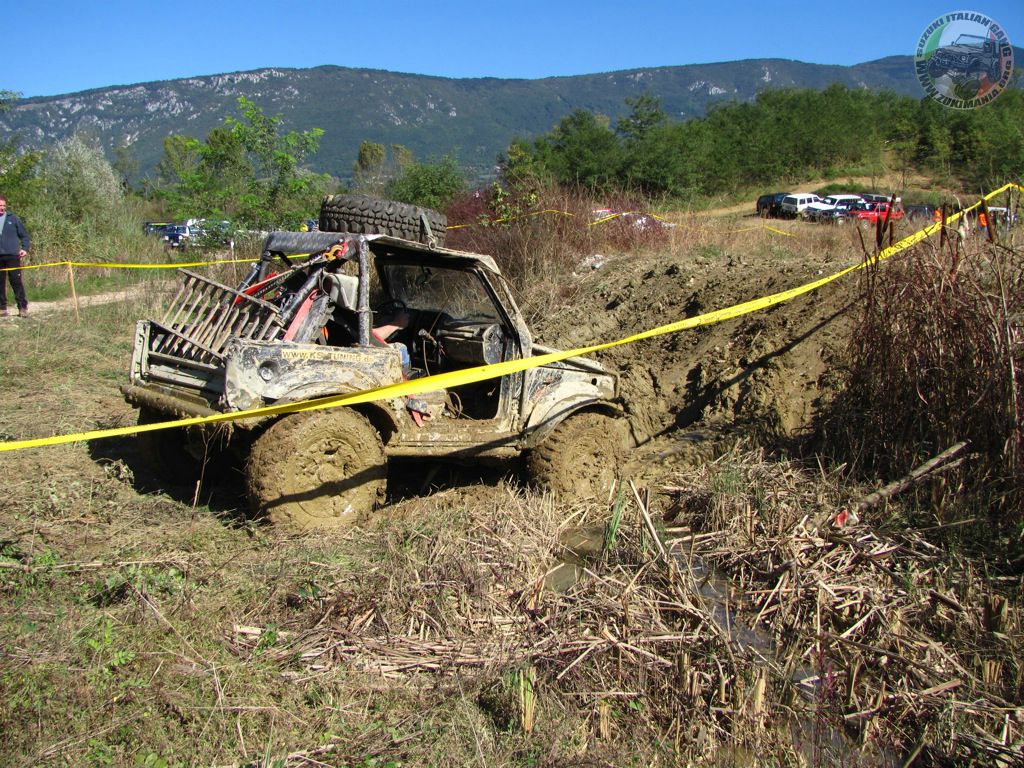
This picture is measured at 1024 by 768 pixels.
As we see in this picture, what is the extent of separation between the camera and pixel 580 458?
5.88 meters

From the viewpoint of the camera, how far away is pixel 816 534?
4.53 m

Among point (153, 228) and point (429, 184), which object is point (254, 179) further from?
point (153, 228)

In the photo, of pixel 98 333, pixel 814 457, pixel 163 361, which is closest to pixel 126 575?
pixel 163 361

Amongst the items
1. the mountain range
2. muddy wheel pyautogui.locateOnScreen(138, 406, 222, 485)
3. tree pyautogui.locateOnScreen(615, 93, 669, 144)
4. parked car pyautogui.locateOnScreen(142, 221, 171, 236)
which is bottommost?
muddy wheel pyautogui.locateOnScreen(138, 406, 222, 485)

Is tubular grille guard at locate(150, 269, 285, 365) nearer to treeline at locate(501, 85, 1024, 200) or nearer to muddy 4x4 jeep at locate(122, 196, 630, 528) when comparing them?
muddy 4x4 jeep at locate(122, 196, 630, 528)

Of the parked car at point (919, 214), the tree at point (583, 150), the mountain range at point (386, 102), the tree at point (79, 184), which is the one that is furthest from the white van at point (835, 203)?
the mountain range at point (386, 102)

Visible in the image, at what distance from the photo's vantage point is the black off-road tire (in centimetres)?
590

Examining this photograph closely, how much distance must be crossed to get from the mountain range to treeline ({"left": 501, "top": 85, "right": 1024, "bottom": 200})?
1861 inches

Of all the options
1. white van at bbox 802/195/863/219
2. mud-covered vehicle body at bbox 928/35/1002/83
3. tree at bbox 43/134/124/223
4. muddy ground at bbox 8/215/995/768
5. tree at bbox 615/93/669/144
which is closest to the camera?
muddy ground at bbox 8/215/995/768

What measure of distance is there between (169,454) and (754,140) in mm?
35024

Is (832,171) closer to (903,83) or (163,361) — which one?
(163,361)

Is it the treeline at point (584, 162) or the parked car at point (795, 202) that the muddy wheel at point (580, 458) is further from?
the parked car at point (795, 202)

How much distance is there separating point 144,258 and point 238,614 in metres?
15.7

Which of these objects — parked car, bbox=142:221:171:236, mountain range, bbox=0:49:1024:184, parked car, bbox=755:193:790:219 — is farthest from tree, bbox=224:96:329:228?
mountain range, bbox=0:49:1024:184
